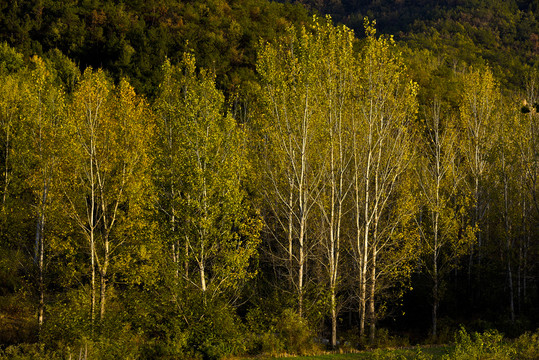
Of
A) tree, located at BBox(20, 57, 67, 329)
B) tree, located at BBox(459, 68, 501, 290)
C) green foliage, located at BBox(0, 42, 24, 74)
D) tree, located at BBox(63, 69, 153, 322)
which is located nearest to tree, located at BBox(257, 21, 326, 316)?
tree, located at BBox(63, 69, 153, 322)

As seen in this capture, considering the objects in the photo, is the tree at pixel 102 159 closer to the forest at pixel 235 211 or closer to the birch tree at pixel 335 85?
→ the forest at pixel 235 211

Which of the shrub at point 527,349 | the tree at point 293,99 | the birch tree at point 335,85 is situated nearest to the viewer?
the shrub at point 527,349

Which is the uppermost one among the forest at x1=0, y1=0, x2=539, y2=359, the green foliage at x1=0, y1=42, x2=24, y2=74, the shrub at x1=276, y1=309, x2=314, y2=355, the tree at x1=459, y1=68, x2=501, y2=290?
the green foliage at x1=0, y1=42, x2=24, y2=74

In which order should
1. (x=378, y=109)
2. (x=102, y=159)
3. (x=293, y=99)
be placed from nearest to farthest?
1. (x=102, y=159)
2. (x=293, y=99)
3. (x=378, y=109)

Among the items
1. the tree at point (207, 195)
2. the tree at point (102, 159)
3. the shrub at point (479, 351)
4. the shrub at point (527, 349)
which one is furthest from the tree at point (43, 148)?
the shrub at point (527, 349)

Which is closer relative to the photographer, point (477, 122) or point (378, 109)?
point (378, 109)

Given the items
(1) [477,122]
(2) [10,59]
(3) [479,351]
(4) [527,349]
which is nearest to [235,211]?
(3) [479,351]

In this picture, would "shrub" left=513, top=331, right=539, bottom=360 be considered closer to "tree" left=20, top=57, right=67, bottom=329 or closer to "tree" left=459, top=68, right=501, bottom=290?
"tree" left=20, top=57, right=67, bottom=329

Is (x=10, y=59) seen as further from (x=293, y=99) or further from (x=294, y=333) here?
(x=294, y=333)

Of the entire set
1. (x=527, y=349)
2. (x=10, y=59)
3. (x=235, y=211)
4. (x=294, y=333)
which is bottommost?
(x=294, y=333)

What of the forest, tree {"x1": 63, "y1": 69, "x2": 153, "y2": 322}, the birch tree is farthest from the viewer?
the birch tree

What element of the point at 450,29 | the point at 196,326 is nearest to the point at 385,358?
the point at 196,326

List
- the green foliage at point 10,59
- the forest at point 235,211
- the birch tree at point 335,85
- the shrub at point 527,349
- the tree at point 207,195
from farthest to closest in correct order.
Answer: the green foliage at point 10,59 < the birch tree at point 335,85 < the forest at point 235,211 < the tree at point 207,195 < the shrub at point 527,349

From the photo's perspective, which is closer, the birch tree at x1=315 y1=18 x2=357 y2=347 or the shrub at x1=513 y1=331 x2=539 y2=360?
Answer: the shrub at x1=513 y1=331 x2=539 y2=360
